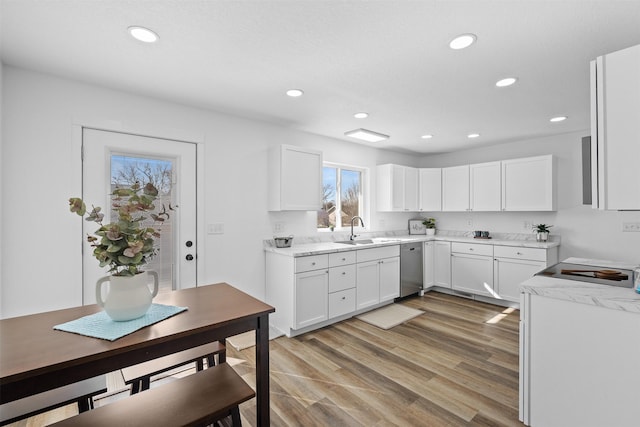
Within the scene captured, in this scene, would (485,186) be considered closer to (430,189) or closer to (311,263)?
(430,189)

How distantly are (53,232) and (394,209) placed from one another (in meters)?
4.21

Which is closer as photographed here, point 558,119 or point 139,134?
point 139,134

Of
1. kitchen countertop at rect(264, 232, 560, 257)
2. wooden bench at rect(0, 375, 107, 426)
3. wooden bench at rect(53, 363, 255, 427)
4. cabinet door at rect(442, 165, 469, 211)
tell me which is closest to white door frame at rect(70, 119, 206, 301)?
kitchen countertop at rect(264, 232, 560, 257)

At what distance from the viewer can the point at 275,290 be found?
3.43 meters

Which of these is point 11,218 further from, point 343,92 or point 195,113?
point 343,92

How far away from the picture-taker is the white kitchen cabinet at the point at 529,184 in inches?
159

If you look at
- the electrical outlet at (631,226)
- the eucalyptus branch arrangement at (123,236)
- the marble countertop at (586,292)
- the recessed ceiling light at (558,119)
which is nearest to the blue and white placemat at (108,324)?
the eucalyptus branch arrangement at (123,236)

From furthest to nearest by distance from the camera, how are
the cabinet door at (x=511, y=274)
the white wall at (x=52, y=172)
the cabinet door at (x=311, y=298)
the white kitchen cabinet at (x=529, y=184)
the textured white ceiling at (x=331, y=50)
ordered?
1. the white kitchen cabinet at (x=529, y=184)
2. the cabinet door at (x=511, y=274)
3. the cabinet door at (x=311, y=298)
4. the white wall at (x=52, y=172)
5. the textured white ceiling at (x=331, y=50)

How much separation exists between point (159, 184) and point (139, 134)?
0.48 meters

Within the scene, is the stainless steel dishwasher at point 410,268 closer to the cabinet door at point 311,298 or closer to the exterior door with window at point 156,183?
the cabinet door at point 311,298

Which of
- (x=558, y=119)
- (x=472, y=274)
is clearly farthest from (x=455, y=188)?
(x=558, y=119)

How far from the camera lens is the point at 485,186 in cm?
460

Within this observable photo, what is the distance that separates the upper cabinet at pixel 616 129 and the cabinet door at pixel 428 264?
3.37 m

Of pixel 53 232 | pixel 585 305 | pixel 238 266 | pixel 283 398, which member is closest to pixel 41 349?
pixel 283 398
